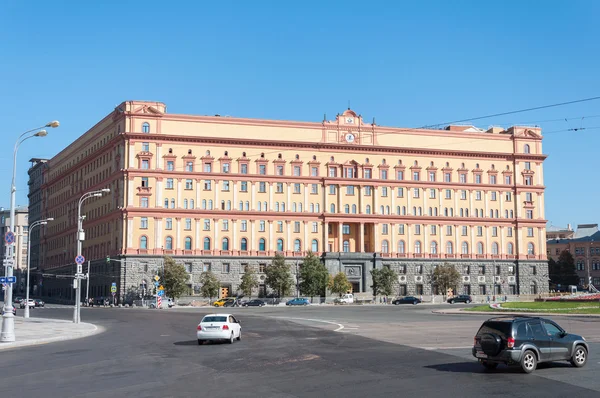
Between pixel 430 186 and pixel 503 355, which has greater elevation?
pixel 430 186

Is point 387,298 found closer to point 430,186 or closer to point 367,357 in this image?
point 430,186

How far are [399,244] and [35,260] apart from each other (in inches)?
3861

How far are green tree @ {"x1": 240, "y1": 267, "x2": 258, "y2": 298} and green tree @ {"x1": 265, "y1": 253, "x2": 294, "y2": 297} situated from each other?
206 centimetres

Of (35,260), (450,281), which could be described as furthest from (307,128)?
(35,260)

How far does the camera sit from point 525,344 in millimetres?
20656

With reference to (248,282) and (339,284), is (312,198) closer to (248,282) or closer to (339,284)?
(339,284)

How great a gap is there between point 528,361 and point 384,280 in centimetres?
9304

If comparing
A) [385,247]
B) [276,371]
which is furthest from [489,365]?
[385,247]

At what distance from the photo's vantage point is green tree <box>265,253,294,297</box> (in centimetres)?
10762

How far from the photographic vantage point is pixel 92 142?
12556 centimetres

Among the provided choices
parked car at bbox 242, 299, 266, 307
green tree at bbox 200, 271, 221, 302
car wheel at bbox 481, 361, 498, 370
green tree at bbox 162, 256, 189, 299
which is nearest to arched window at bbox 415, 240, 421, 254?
parked car at bbox 242, 299, 266, 307

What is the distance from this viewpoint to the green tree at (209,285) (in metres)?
105

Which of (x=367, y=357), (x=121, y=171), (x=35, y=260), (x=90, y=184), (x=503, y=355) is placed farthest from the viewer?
(x=35, y=260)

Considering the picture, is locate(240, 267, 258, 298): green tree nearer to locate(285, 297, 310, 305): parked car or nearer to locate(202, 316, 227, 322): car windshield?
locate(285, 297, 310, 305): parked car
